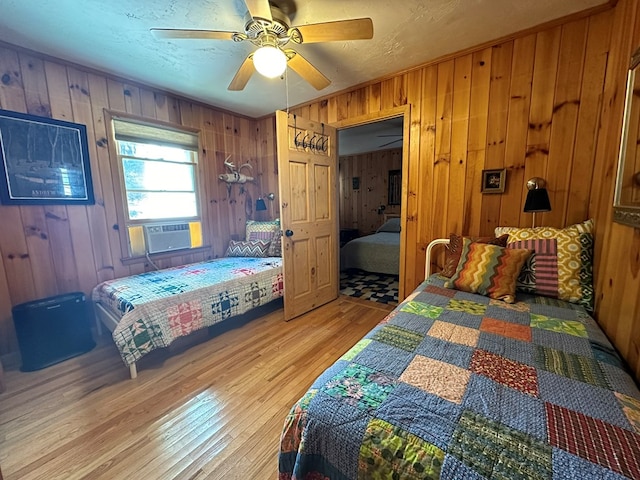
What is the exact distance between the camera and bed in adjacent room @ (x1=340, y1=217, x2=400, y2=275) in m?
4.01

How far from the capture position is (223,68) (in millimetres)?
2451

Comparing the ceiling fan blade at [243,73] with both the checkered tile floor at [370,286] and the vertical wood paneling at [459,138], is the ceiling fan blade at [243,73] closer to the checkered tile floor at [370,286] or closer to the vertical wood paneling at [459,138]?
the vertical wood paneling at [459,138]

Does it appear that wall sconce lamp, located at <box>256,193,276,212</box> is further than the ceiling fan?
Yes

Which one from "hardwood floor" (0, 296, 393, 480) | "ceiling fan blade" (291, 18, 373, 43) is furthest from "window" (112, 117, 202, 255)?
"ceiling fan blade" (291, 18, 373, 43)

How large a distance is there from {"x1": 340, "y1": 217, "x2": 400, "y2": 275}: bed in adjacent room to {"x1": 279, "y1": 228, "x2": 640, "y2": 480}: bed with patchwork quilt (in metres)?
2.71

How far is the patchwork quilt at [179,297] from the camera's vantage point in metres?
1.97

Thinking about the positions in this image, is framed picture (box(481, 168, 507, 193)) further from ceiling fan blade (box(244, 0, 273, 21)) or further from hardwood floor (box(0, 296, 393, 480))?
ceiling fan blade (box(244, 0, 273, 21))

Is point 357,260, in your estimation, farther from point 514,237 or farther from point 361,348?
point 361,348

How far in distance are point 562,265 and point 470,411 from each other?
1.44m

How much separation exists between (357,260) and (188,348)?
2.82m

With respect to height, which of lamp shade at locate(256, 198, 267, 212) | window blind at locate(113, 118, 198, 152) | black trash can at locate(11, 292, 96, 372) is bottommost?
black trash can at locate(11, 292, 96, 372)

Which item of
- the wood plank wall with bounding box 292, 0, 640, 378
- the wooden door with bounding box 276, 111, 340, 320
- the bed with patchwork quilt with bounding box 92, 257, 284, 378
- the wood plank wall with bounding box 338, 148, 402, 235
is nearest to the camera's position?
the wood plank wall with bounding box 292, 0, 640, 378

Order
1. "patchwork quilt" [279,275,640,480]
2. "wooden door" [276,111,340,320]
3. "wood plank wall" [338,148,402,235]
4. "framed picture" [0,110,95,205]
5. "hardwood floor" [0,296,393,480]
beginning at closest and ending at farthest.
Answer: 1. "patchwork quilt" [279,275,640,480]
2. "hardwood floor" [0,296,393,480]
3. "framed picture" [0,110,95,205]
4. "wooden door" [276,111,340,320]
5. "wood plank wall" [338,148,402,235]

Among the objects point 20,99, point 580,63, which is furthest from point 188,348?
point 580,63
